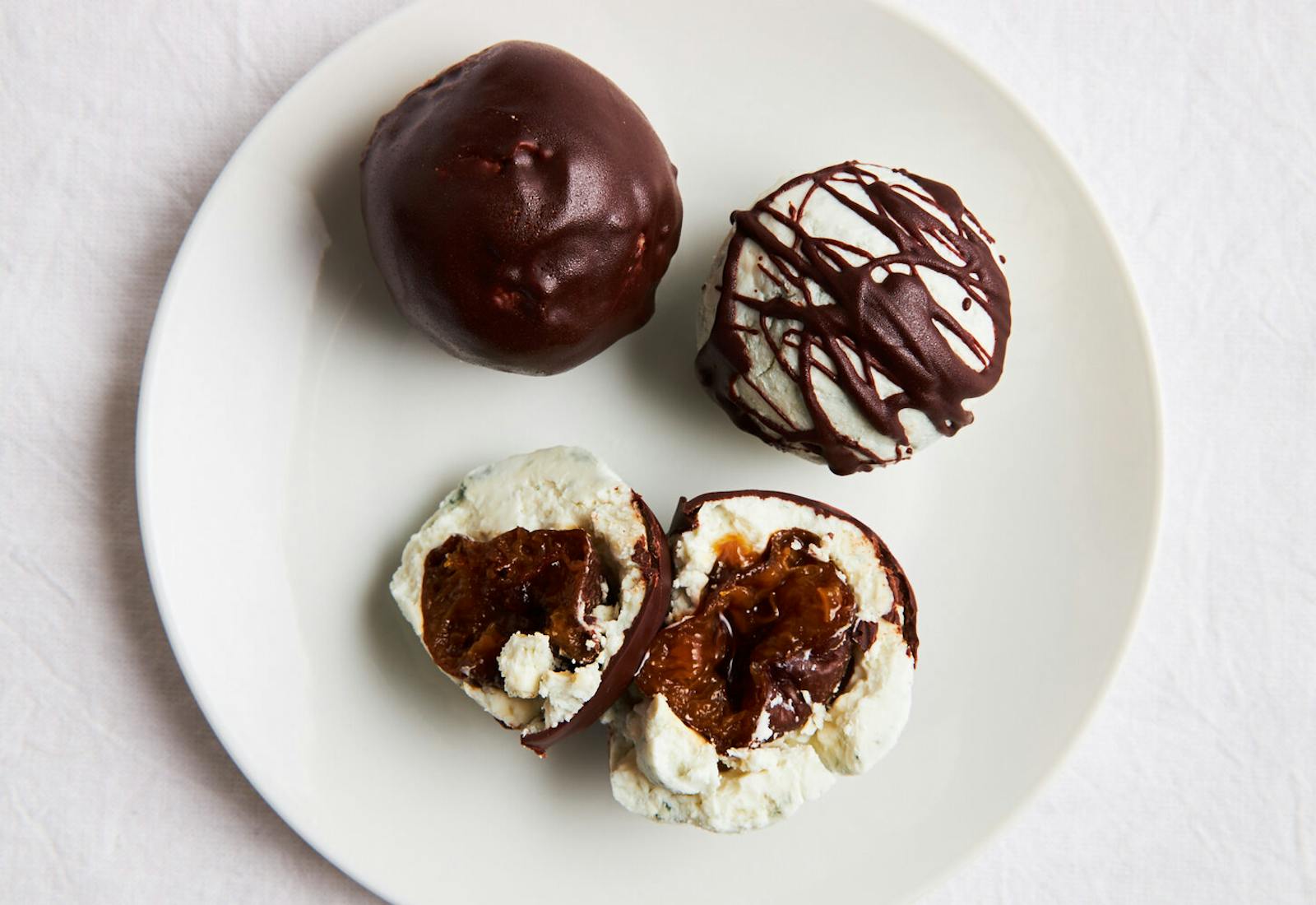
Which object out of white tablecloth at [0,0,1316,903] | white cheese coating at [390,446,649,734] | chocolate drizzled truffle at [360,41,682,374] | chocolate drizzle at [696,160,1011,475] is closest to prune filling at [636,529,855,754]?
white cheese coating at [390,446,649,734]

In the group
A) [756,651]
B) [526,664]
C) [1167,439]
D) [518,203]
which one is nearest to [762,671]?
[756,651]

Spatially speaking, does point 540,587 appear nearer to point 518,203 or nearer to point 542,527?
point 542,527

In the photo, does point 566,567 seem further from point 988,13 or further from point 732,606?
point 988,13

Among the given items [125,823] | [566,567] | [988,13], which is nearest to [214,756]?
[125,823]

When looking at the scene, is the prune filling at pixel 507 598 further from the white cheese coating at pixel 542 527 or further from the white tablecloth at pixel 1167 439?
the white tablecloth at pixel 1167 439

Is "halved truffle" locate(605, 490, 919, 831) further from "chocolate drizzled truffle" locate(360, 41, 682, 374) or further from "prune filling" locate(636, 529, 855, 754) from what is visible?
"chocolate drizzled truffle" locate(360, 41, 682, 374)

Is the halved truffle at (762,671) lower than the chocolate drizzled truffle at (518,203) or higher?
lower

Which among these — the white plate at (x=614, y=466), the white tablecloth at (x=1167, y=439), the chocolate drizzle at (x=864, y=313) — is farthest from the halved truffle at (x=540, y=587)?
the white tablecloth at (x=1167, y=439)
